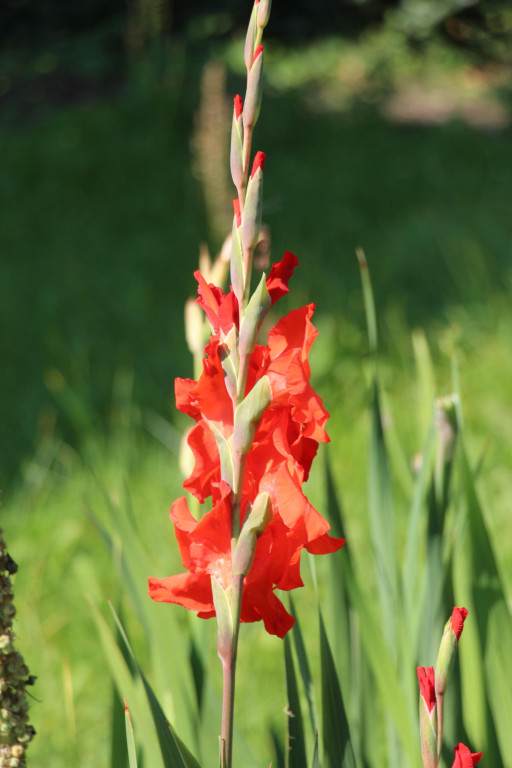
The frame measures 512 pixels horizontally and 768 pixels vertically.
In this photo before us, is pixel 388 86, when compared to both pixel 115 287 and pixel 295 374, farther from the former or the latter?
pixel 295 374

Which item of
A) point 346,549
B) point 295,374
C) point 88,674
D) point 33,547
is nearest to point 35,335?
point 33,547

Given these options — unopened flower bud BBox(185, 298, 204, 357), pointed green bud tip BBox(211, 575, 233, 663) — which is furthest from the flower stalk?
unopened flower bud BBox(185, 298, 204, 357)

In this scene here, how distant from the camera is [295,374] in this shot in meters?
0.51

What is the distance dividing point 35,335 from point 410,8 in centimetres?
446

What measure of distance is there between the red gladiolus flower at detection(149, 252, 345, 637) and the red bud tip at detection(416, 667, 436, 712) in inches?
3.5

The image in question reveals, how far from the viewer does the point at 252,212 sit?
1.57 ft

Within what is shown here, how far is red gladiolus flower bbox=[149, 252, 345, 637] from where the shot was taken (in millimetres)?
509

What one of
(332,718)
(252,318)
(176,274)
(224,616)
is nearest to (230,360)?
(252,318)

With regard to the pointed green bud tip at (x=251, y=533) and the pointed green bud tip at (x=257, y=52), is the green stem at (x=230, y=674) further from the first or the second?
the pointed green bud tip at (x=257, y=52)

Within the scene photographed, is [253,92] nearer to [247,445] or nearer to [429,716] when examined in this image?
[247,445]

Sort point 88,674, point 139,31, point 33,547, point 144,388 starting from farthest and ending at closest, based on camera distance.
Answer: point 139,31
point 144,388
point 33,547
point 88,674

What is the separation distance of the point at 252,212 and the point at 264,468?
0.52ft

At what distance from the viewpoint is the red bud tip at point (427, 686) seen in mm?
490

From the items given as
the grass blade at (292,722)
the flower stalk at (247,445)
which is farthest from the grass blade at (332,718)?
the flower stalk at (247,445)
